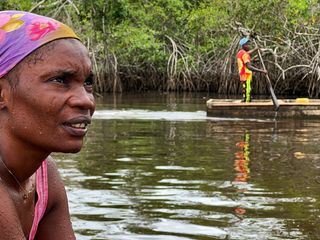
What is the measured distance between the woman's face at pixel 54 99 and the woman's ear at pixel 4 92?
1 centimetres

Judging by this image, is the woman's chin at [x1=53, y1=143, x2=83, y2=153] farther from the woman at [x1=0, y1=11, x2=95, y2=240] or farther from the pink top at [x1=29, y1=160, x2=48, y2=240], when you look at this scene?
the pink top at [x1=29, y1=160, x2=48, y2=240]

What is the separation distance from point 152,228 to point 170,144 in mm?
5274

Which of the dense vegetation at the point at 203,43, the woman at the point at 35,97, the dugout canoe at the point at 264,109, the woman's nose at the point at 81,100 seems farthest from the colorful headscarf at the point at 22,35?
the dense vegetation at the point at 203,43

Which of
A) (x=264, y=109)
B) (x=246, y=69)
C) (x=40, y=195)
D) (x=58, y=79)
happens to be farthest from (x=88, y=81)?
(x=246, y=69)

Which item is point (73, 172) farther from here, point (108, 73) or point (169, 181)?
point (108, 73)

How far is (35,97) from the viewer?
61.6 inches

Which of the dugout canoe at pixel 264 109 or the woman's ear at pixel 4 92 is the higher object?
the woman's ear at pixel 4 92

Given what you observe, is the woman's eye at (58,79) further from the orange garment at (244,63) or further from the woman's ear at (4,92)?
the orange garment at (244,63)

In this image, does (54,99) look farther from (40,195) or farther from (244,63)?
(244,63)

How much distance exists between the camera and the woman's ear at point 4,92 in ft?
5.20

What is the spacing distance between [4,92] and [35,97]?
0.22 ft

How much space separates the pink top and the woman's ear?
208 mm

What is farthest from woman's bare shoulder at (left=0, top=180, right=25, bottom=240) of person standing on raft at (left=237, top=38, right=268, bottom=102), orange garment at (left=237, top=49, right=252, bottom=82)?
orange garment at (left=237, top=49, right=252, bottom=82)

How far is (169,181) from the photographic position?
276 inches
